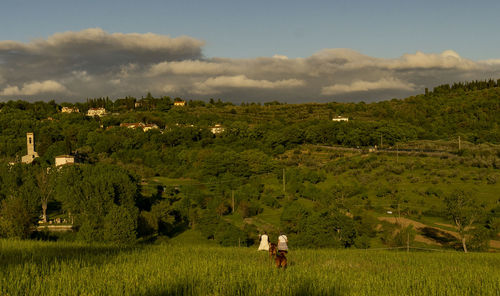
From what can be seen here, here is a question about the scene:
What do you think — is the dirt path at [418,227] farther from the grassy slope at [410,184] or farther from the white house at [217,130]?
the white house at [217,130]

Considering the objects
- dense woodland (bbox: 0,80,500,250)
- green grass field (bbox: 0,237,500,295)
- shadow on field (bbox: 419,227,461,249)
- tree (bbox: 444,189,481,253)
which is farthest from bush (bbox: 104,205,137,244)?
tree (bbox: 444,189,481,253)

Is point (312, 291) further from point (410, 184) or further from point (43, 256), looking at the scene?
point (410, 184)

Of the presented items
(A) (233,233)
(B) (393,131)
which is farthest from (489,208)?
(B) (393,131)

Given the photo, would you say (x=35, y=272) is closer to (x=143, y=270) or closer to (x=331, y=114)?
(x=143, y=270)

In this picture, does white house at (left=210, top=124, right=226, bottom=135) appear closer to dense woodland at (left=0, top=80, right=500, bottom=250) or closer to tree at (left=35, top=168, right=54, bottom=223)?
dense woodland at (left=0, top=80, right=500, bottom=250)

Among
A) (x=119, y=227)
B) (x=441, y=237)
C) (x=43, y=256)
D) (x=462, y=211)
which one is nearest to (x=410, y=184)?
(x=441, y=237)

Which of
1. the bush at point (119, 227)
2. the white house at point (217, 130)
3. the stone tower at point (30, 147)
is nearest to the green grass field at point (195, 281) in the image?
the bush at point (119, 227)

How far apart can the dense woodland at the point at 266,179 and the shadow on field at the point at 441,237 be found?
0.44 metres

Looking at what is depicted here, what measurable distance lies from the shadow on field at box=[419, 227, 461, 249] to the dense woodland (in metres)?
0.44

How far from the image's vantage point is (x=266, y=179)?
3462 inches

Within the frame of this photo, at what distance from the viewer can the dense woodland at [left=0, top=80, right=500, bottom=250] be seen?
44625 mm

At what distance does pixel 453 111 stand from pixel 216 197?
108 m

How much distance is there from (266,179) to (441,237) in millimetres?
47010

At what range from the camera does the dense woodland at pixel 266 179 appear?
1757 inches
